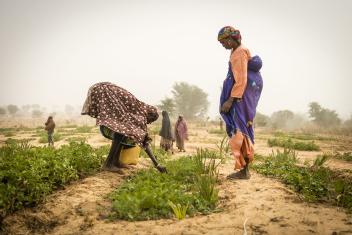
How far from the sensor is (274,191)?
3875 millimetres

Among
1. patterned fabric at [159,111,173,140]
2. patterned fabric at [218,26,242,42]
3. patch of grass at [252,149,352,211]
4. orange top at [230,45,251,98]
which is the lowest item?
patch of grass at [252,149,352,211]

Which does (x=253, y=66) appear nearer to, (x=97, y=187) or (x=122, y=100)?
(x=122, y=100)

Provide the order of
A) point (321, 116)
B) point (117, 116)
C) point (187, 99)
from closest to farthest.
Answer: point (117, 116), point (321, 116), point (187, 99)

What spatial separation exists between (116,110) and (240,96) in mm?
2139

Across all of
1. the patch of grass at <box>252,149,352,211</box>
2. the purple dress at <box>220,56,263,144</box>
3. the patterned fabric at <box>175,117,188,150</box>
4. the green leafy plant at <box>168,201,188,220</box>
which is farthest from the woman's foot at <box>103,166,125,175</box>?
the patterned fabric at <box>175,117,188,150</box>

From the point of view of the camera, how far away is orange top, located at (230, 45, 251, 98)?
459 centimetres

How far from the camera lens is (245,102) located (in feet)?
15.5

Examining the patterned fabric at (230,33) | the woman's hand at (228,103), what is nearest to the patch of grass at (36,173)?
the woman's hand at (228,103)

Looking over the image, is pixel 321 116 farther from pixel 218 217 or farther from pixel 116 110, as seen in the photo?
pixel 218 217

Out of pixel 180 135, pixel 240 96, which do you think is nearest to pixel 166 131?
pixel 180 135

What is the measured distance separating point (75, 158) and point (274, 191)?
3279mm

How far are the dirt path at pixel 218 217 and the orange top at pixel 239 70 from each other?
1.52m

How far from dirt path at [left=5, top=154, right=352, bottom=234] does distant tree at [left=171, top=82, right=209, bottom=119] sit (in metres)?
57.0

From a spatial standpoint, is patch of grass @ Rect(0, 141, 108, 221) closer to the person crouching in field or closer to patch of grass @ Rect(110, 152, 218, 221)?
the person crouching in field
